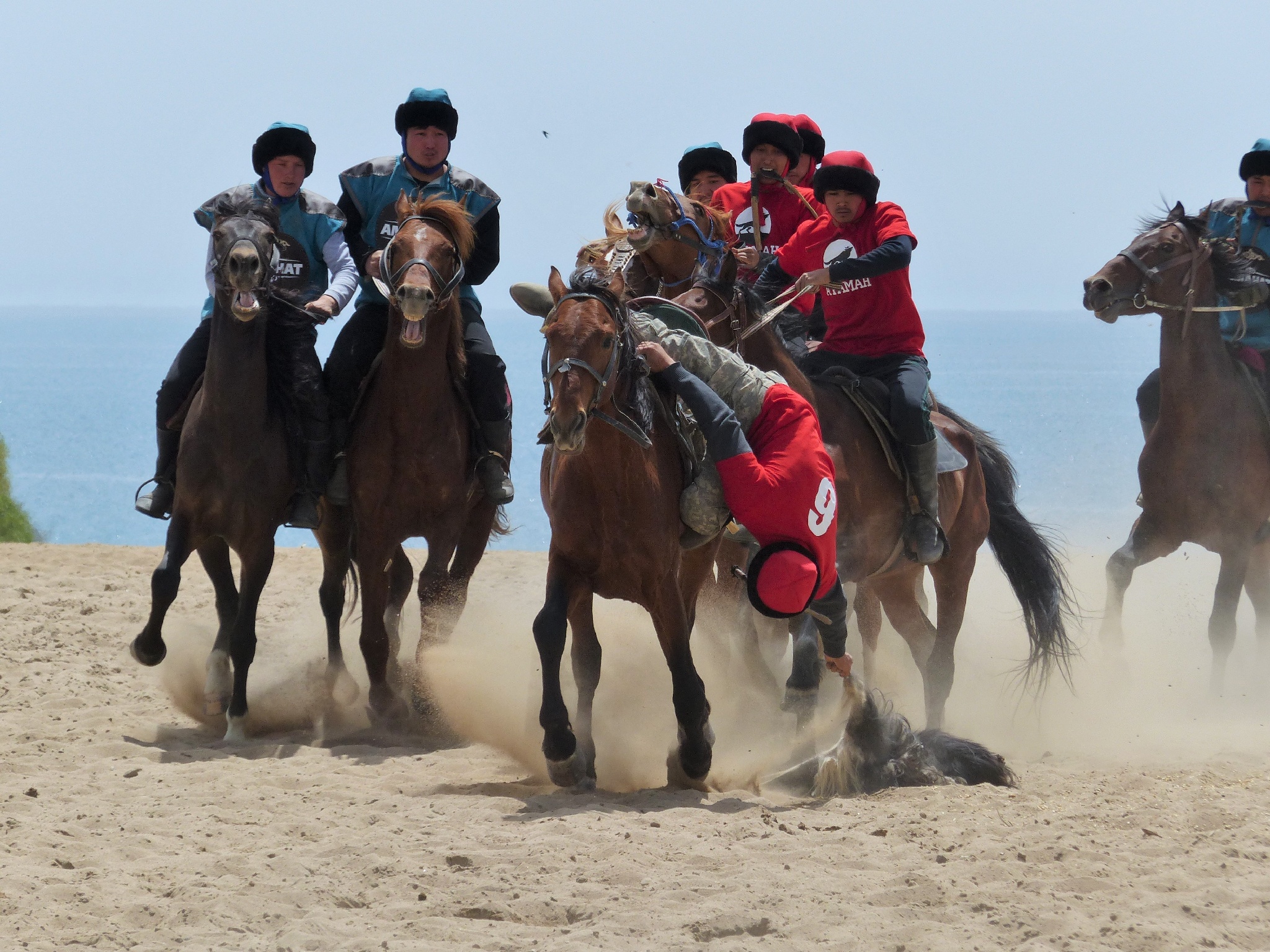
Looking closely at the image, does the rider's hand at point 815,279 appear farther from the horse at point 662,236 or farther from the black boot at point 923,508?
the black boot at point 923,508

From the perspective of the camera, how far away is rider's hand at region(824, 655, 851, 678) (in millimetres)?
5422

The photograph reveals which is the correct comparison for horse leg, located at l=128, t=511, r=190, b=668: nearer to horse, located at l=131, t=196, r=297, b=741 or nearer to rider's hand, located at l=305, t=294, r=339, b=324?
horse, located at l=131, t=196, r=297, b=741

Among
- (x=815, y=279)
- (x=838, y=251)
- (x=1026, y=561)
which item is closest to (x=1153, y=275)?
(x=1026, y=561)

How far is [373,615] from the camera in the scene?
650cm

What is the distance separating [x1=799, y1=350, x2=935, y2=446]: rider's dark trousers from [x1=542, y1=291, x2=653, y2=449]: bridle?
177 cm

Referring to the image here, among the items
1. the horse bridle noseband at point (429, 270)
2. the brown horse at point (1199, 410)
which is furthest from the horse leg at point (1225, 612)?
the horse bridle noseband at point (429, 270)

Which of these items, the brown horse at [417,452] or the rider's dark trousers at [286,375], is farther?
the rider's dark trousers at [286,375]

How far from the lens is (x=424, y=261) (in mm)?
6008

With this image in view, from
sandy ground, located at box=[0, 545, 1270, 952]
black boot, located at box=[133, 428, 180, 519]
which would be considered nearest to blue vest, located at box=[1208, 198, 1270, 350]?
sandy ground, located at box=[0, 545, 1270, 952]

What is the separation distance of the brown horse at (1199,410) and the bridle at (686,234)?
2.75m

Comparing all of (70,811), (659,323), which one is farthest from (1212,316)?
(70,811)

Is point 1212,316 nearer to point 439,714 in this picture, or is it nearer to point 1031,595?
point 1031,595

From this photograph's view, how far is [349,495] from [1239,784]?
403 cm

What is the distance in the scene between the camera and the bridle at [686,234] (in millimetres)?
6020
